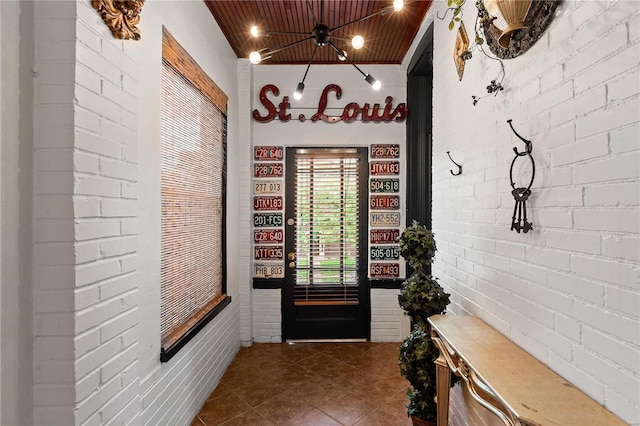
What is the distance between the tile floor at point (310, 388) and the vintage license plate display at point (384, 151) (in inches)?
84.6

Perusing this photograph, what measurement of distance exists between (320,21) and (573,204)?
8.25ft

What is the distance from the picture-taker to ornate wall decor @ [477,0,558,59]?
112 centimetres

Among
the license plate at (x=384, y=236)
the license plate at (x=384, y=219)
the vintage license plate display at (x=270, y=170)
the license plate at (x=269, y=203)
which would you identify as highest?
the vintage license plate display at (x=270, y=170)

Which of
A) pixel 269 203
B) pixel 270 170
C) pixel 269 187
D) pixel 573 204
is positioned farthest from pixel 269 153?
pixel 573 204

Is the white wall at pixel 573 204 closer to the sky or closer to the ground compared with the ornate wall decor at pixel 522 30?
→ closer to the ground

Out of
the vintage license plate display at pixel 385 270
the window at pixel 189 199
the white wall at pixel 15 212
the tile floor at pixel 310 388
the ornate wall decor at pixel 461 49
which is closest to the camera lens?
the white wall at pixel 15 212

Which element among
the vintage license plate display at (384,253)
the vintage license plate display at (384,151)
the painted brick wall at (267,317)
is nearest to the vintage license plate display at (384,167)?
the vintage license plate display at (384,151)

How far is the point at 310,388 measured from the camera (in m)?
2.59

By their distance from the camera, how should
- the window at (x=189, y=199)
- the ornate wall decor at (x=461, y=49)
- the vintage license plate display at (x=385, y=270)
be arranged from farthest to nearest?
the vintage license plate display at (x=385, y=270) → the window at (x=189, y=199) → the ornate wall decor at (x=461, y=49)

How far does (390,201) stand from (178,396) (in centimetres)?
267

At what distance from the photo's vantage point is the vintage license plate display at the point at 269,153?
354cm

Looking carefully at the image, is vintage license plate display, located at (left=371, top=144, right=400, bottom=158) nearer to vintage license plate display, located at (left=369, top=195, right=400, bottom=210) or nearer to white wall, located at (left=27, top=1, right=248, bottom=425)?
vintage license plate display, located at (left=369, top=195, right=400, bottom=210)

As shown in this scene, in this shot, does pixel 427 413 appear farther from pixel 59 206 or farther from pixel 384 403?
pixel 59 206

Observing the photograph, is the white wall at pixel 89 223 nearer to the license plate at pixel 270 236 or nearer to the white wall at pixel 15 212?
the white wall at pixel 15 212
